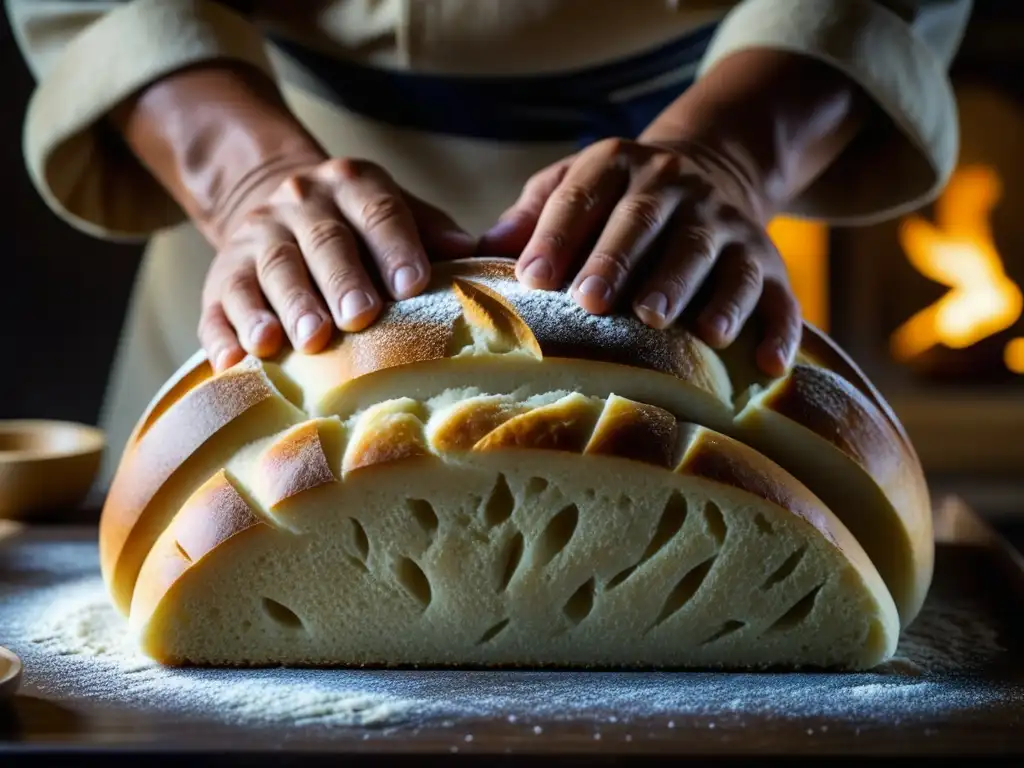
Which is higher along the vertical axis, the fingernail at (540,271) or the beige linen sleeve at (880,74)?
the beige linen sleeve at (880,74)

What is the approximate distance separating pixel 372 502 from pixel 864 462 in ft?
1.46

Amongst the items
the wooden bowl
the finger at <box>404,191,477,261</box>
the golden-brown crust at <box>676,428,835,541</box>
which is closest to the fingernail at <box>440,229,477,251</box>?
the finger at <box>404,191,477,261</box>

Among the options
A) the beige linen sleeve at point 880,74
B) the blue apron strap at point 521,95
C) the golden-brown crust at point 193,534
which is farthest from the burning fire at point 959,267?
the golden-brown crust at point 193,534

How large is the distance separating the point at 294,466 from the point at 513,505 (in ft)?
0.62

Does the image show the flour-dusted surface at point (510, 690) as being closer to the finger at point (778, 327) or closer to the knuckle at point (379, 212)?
the finger at point (778, 327)

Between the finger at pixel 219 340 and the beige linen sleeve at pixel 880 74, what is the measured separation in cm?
70

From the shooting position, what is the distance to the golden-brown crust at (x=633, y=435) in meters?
1.03

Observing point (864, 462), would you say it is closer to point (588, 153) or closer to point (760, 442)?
point (760, 442)

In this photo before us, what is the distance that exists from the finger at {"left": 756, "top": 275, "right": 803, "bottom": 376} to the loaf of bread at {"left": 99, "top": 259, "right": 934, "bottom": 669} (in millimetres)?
19

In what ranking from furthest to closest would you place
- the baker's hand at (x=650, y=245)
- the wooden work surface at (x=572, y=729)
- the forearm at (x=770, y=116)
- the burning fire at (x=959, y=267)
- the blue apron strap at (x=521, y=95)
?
the burning fire at (x=959, y=267) < the blue apron strap at (x=521, y=95) < the forearm at (x=770, y=116) < the baker's hand at (x=650, y=245) < the wooden work surface at (x=572, y=729)

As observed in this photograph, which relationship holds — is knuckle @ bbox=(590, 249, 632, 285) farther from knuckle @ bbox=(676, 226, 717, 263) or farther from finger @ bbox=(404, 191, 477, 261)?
finger @ bbox=(404, 191, 477, 261)

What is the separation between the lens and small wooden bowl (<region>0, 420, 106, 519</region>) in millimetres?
1568

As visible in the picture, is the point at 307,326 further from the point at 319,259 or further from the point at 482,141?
the point at 482,141

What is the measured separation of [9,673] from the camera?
982 millimetres
